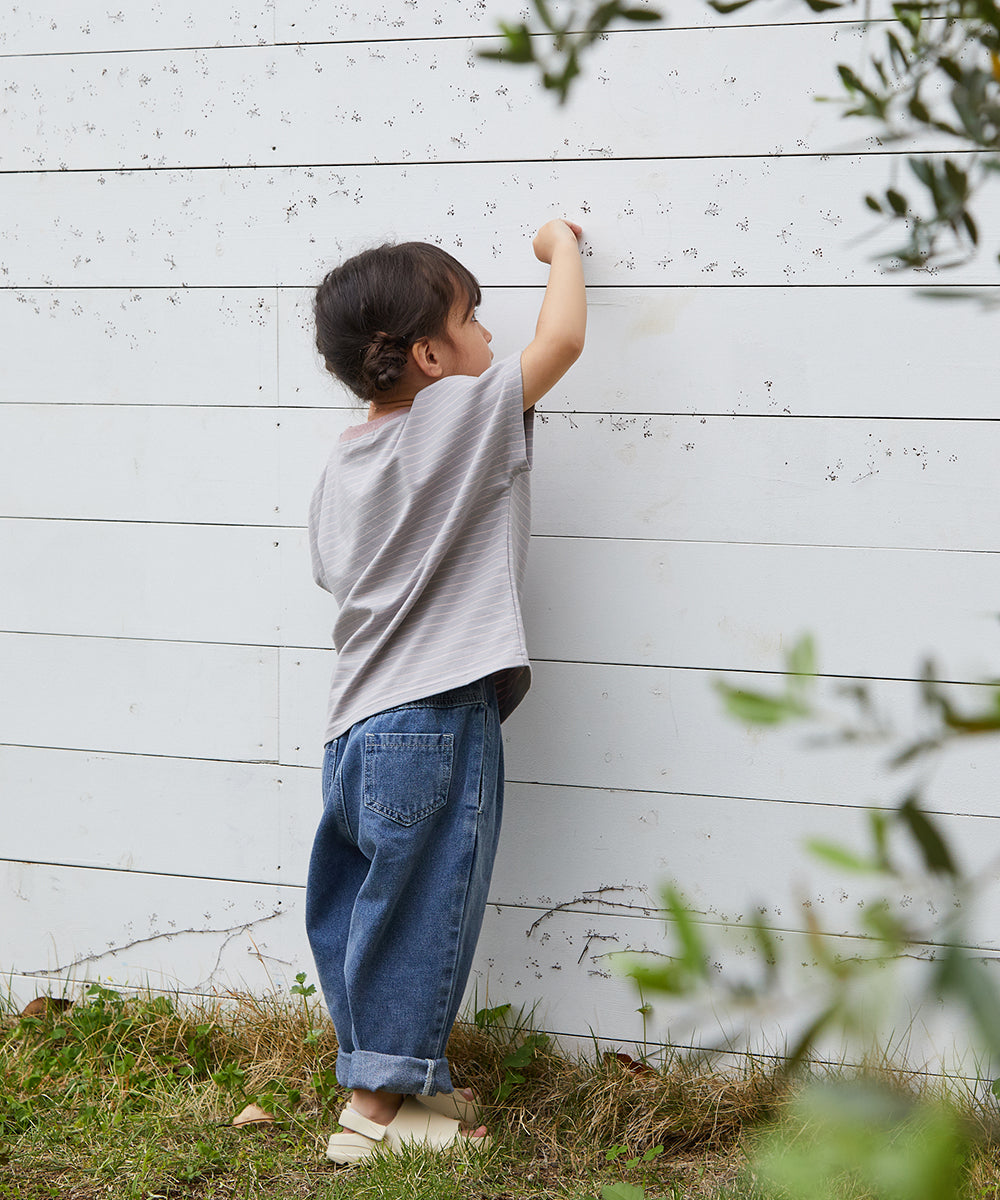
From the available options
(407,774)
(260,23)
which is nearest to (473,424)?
(407,774)

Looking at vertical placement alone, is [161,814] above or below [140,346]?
below

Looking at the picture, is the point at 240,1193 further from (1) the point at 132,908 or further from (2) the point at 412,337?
(2) the point at 412,337

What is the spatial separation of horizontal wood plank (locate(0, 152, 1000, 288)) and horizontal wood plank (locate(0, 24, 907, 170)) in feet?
0.10

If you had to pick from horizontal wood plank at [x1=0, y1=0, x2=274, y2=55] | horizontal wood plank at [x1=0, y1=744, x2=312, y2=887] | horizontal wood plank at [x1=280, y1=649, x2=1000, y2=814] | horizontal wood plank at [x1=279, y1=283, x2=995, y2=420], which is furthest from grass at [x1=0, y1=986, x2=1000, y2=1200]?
horizontal wood plank at [x1=0, y1=0, x2=274, y2=55]

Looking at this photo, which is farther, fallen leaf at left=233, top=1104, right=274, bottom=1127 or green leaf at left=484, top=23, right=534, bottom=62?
fallen leaf at left=233, top=1104, right=274, bottom=1127

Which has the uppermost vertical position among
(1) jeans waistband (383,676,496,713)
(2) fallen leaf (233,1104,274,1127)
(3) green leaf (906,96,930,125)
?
(3) green leaf (906,96,930,125)

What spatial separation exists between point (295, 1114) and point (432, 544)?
933 mm

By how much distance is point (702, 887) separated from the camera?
5.87 ft

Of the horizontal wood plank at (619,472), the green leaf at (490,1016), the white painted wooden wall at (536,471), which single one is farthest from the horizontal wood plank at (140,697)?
the green leaf at (490,1016)

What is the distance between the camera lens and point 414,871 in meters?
1.63

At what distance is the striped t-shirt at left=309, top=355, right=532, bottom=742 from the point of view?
5.22 feet

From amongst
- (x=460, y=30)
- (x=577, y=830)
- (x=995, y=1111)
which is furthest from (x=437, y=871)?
(x=460, y=30)

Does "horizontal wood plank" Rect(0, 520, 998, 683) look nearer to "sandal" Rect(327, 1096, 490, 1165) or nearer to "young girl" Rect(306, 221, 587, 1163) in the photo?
"young girl" Rect(306, 221, 587, 1163)

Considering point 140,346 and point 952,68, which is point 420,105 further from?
point 952,68
